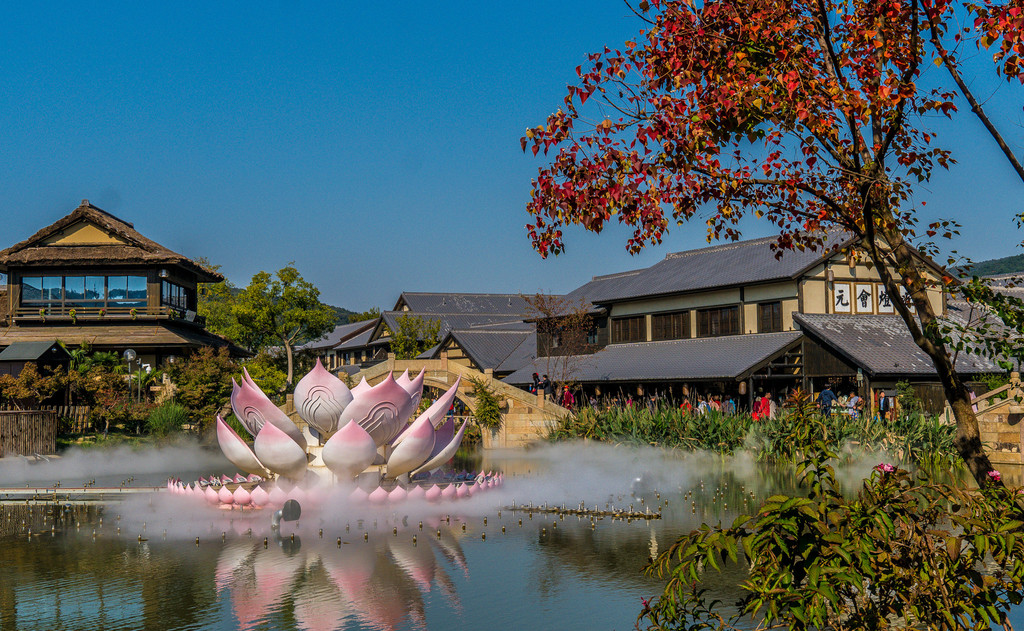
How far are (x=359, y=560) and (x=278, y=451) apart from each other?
329cm

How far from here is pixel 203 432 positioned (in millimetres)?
31125

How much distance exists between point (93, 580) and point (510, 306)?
5916cm

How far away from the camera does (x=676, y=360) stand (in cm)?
3538

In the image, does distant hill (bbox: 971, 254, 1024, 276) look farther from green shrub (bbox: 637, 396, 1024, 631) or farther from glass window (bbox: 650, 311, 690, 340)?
green shrub (bbox: 637, 396, 1024, 631)

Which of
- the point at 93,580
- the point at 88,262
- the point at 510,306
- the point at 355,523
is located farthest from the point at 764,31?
the point at 510,306

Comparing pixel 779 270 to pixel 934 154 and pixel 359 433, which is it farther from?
pixel 934 154

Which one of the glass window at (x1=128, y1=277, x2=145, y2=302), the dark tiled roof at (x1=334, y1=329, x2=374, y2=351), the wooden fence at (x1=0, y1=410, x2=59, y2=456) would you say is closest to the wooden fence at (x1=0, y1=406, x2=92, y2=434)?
the wooden fence at (x1=0, y1=410, x2=59, y2=456)

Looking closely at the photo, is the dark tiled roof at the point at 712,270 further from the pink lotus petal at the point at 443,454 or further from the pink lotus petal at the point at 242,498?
the pink lotus petal at the point at 242,498

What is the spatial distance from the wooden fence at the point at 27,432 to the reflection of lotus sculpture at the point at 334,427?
1208 centimetres

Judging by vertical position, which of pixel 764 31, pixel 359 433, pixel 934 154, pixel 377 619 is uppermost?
pixel 764 31

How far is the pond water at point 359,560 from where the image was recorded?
Answer: 365 inches

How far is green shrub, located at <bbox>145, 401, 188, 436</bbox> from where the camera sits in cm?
2970

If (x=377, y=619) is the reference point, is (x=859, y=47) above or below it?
above

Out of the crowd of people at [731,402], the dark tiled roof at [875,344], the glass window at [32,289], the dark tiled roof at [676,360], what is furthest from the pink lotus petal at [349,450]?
the glass window at [32,289]
